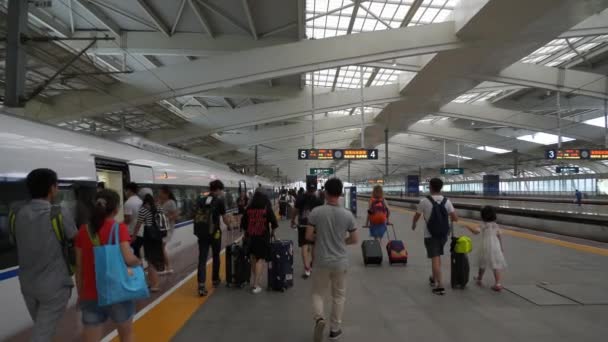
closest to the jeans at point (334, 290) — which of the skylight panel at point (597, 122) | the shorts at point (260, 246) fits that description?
the shorts at point (260, 246)

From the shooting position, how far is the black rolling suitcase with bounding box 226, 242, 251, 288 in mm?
6242

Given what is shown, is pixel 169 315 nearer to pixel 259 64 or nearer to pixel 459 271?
pixel 459 271

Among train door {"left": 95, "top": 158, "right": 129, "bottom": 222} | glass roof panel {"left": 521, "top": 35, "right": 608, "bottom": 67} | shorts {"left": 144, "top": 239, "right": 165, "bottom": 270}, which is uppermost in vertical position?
glass roof panel {"left": 521, "top": 35, "right": 608, "bottom": 67}

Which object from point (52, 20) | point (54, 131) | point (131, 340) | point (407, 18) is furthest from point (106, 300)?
point (407, 18)

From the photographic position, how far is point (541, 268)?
7453 mm

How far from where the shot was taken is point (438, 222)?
18.9 feet

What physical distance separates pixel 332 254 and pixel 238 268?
2668mm

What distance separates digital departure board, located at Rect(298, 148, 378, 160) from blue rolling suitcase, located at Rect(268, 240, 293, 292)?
16.0m

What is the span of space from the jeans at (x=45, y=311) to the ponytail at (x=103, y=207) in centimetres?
53

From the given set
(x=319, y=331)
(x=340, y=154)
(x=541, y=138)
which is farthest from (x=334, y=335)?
(x=541, y=138)

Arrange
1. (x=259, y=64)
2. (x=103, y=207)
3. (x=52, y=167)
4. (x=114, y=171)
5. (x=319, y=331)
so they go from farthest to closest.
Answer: (x=259, y=64), (x=114, y=171), (x=52, y=167), (x=319, y=331), (x=103, y=207)

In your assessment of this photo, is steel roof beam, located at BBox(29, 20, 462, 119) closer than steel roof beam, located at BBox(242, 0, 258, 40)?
No

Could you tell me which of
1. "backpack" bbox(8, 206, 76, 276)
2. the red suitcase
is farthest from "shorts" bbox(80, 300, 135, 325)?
the red suitcase

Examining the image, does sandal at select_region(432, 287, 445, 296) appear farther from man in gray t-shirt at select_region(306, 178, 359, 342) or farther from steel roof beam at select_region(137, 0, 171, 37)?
steel roof beam at select_region(137, 0, 171, 37)
